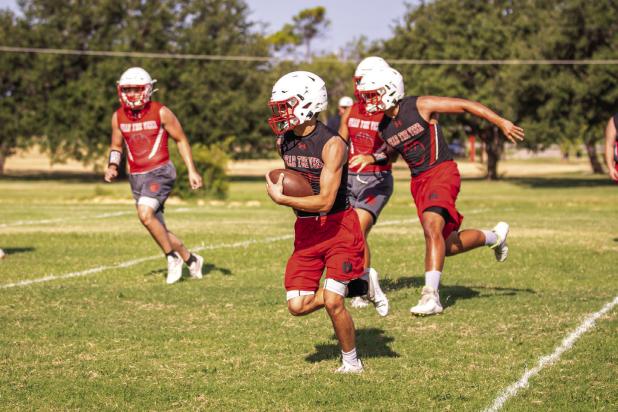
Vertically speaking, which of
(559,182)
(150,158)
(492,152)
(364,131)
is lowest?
(559,182)

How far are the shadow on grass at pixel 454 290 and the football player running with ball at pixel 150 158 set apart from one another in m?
2.44

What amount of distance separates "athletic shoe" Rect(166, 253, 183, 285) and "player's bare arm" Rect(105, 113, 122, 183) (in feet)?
3.92

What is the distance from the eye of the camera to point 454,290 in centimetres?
1066

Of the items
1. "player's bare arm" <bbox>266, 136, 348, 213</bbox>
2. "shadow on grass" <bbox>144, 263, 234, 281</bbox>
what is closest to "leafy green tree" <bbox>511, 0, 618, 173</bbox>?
"shadow on grass" <bbox>144, 263, 234, 281</bbox>

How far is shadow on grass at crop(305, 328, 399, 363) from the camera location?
7.30 metres

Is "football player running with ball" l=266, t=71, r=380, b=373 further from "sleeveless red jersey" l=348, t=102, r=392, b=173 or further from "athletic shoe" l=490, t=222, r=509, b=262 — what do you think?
"athletic shoe" l=490, t=222, r=509, b=262

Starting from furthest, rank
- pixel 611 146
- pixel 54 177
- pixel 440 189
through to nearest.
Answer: pixel 54 177, pixel 611 146, pixel 440 189

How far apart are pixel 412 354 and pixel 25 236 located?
11438 mm

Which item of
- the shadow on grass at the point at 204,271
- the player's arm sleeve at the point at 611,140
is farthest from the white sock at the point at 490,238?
the shadow on grass at the point at 204,271

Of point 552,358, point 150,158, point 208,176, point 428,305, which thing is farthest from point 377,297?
point 208,176

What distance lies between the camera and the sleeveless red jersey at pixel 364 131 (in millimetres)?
10328

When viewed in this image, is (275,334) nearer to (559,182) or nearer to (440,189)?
(440,189)

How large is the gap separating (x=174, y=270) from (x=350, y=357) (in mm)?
5065

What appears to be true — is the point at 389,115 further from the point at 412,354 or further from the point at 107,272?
the point at 107,272
